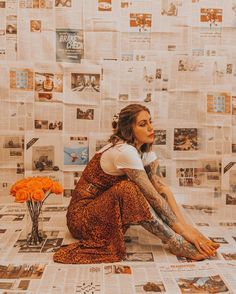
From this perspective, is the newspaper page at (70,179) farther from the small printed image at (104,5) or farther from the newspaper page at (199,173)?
the small printed image at (104,5)

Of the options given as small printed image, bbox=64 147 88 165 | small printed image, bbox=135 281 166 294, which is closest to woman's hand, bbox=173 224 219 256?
small printed image, bbox=135 281 166 294

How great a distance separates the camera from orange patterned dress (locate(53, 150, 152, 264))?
1.41 metres

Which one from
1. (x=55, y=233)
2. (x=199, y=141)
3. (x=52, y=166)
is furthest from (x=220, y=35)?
(x=55, y=233)

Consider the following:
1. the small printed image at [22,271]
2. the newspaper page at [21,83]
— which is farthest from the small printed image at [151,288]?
the newspaper page at [21,83]

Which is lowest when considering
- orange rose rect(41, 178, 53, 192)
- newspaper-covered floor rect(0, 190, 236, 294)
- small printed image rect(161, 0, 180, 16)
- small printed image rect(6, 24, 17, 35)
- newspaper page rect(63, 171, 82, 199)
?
newspaper-covered floor rect(0, 190, 236, 294)

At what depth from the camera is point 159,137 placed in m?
Answer: 1.98

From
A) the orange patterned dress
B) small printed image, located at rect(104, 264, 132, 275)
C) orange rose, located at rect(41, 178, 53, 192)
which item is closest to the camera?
small printed image, located at rect(104, 264, 132, 275)

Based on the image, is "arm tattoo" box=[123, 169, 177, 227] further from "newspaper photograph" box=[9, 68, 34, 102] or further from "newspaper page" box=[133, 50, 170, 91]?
"newspaper photograph" box=[9, 68, 34, 102]

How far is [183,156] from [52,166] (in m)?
0.60

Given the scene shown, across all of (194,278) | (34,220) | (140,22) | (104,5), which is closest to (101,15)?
(104,5)

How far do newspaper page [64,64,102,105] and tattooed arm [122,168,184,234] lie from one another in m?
0.58

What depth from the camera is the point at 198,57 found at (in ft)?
6.34

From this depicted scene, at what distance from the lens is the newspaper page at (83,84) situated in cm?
192

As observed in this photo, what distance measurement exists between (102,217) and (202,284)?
0.41 metres
